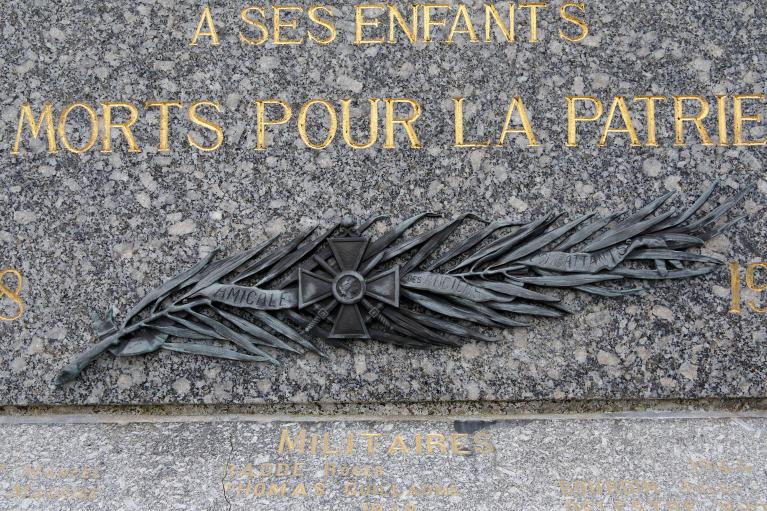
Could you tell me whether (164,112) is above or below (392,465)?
above

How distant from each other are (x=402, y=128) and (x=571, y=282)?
88cm

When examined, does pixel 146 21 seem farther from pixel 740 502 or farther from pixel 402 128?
pixel 740 502

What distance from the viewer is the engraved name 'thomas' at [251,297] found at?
3059mm

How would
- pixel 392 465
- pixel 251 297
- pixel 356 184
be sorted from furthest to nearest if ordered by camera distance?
pixel 356 184, pixel 251 297, pixel 392 465

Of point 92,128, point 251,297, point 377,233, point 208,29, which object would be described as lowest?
point 251,297

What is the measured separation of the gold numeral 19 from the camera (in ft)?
10.1

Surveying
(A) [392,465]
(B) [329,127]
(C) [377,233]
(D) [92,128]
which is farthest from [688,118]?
(D) [92,128]

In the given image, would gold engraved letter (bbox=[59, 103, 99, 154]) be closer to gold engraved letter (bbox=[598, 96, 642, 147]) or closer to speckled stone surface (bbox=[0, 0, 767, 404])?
speckled stone surface (bbox=[0, 0, 767, 404])

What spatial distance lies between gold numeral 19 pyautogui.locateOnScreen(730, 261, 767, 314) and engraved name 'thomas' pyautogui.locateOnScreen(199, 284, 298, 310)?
65.5 inches

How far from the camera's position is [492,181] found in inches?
124

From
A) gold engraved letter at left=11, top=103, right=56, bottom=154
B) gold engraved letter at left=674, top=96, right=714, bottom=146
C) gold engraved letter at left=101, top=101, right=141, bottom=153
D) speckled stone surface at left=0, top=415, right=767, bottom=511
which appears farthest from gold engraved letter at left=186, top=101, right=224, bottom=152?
gold engraved letter at left=674, top=96, right=714, bottom=146

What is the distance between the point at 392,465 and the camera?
288cm

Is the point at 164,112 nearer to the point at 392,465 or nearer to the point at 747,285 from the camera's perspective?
the point at 392,465

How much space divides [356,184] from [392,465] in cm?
107
